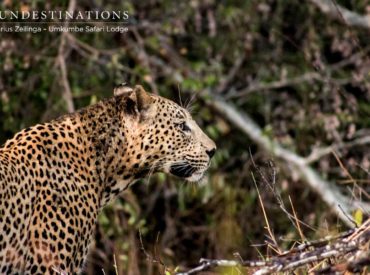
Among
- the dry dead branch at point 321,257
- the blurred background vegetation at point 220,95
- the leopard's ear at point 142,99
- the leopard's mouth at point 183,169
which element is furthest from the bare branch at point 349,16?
the dry dead branch at point 321,257

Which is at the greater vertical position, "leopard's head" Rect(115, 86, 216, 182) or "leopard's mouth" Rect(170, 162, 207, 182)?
"leopard's head" Rect(115, 86, 216, 182)

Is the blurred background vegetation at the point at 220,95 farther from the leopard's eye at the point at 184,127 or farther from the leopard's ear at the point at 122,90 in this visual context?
the leopard's ear at the point at 122,90

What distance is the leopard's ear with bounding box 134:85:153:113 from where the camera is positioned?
20.7 feet

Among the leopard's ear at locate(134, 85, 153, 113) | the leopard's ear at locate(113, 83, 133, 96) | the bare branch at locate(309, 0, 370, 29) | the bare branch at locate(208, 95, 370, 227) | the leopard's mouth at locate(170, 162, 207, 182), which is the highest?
the bare branch at locate(309, 0, 370, 29)

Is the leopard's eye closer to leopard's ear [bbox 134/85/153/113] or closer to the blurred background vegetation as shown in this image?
leopard's ear [bbox 134/85/153/113]

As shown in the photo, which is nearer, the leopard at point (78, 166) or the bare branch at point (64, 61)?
the leopard at point (78, 166)

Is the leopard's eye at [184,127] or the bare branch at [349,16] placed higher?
the bare branch at [349,16]

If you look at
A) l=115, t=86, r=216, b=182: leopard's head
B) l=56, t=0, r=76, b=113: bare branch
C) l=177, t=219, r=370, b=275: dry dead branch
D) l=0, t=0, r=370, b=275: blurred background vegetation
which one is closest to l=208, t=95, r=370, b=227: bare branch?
l=0, t=0, r=370, b=275: blurred background vegetation

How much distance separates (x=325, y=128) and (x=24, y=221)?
6.22 meters

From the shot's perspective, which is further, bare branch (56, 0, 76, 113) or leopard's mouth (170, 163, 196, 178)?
bare branch (56, 0, 76, 113)

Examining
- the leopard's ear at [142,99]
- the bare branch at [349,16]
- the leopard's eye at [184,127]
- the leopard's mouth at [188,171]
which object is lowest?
the leopard's mouth at [188,171]

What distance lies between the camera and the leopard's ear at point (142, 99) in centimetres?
630

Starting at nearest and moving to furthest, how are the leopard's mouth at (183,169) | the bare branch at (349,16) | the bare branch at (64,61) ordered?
the leopard's mouth at (183,169) → the bare branch at (64,61) → the bare branch at (349,16)

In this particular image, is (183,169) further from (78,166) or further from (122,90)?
(78,166)
